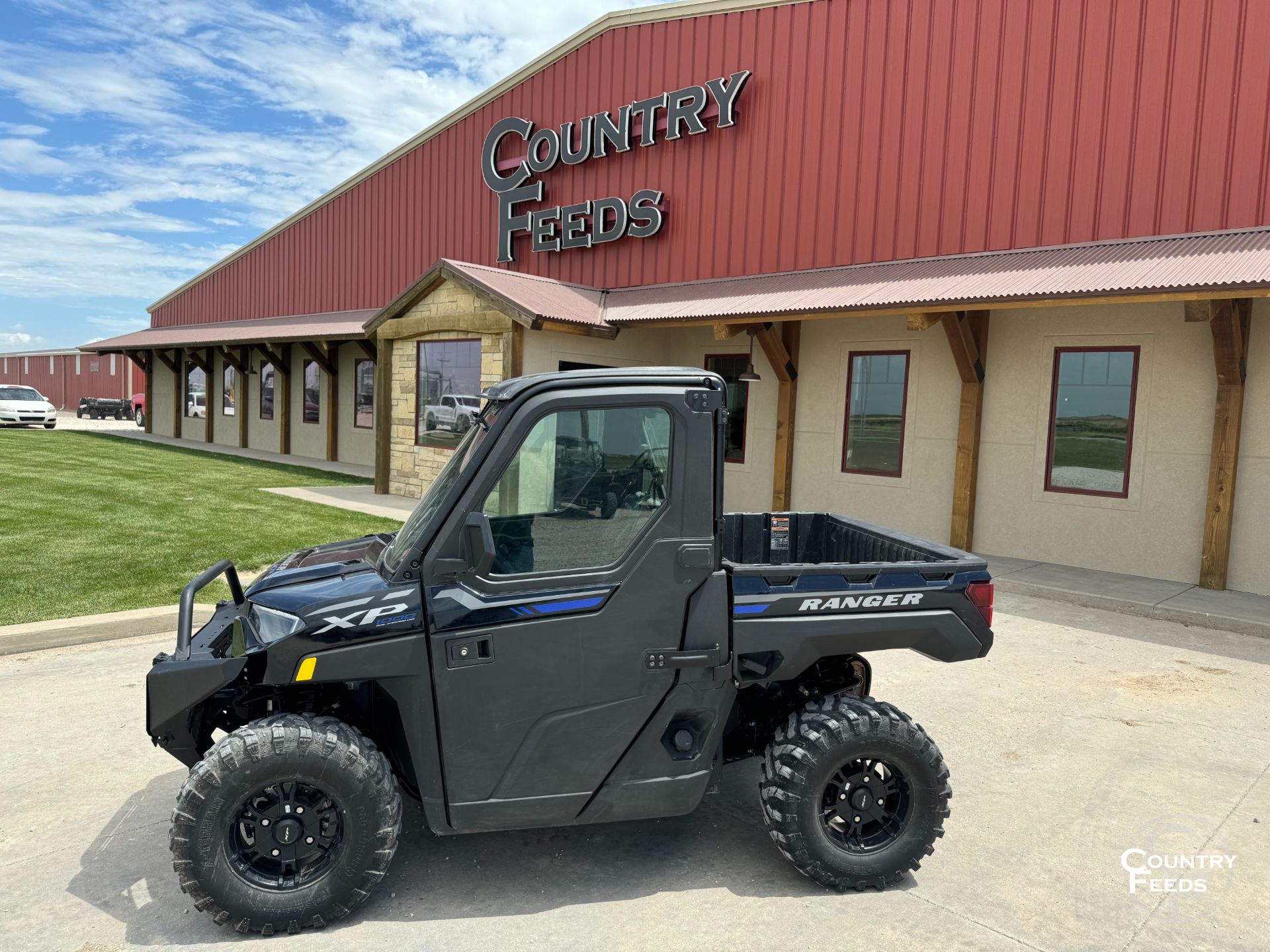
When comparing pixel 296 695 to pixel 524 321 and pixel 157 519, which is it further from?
pixel 524 321

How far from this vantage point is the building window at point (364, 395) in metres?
22.2

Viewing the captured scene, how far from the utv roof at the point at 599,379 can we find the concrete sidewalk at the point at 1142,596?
6980mm

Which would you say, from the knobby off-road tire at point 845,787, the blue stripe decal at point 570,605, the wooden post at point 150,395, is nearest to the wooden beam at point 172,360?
the wooden post at point 150,395

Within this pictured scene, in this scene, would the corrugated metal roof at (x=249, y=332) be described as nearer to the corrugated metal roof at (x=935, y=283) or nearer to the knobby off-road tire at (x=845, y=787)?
the corrugated metal roof at (x=935, y=283)

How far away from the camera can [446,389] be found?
1435 cm

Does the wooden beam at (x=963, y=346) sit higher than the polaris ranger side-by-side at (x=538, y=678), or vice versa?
the wooden beam at (x=963, y=346)

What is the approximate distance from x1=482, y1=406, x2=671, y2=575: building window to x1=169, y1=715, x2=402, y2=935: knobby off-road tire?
33.9 inches

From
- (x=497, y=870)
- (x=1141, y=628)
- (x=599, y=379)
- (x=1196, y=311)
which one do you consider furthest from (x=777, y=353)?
(x=497, y=870)

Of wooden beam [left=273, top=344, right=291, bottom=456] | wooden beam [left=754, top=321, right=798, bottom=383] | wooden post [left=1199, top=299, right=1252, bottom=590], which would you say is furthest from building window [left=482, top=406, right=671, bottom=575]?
wooden beam [left=273, top=344, right=291, bottom=456]

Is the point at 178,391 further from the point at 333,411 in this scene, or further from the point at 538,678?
the point at 538,678

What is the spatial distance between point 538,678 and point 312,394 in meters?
23.1

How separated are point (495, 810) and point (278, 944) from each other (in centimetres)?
84

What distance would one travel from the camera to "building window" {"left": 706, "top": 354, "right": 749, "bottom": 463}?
47.1 feet

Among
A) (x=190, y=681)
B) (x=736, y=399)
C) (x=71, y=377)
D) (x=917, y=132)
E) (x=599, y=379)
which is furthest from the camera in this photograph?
(x=71, y=377)
